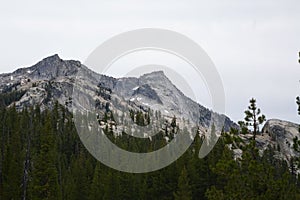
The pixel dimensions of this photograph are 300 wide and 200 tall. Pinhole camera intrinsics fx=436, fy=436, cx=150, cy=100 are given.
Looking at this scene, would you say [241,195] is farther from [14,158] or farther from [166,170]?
[14,158]

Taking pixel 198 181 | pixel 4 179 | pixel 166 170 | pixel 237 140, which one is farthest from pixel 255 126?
pixel 4 179

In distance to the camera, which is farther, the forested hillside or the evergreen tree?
the evergreen tree

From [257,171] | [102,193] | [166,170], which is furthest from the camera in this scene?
[102,193]

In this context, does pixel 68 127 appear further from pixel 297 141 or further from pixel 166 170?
pixel 297 141

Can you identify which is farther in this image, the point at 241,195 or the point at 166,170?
the point at 166,170

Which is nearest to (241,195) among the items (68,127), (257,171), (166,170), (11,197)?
(257,171)

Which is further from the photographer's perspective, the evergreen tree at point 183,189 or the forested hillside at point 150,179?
the evergreen tree at point 183,189

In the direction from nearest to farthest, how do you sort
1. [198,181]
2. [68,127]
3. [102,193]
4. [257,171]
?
[257,171] < [198,181] < [102,193] < [68,127]

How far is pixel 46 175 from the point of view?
47625 mm

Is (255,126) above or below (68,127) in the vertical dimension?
below

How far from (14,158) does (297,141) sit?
3652 centimetres

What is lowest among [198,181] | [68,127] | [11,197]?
[11,197]

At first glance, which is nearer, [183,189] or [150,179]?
[183,189]

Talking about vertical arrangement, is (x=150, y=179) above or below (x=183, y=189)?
above
